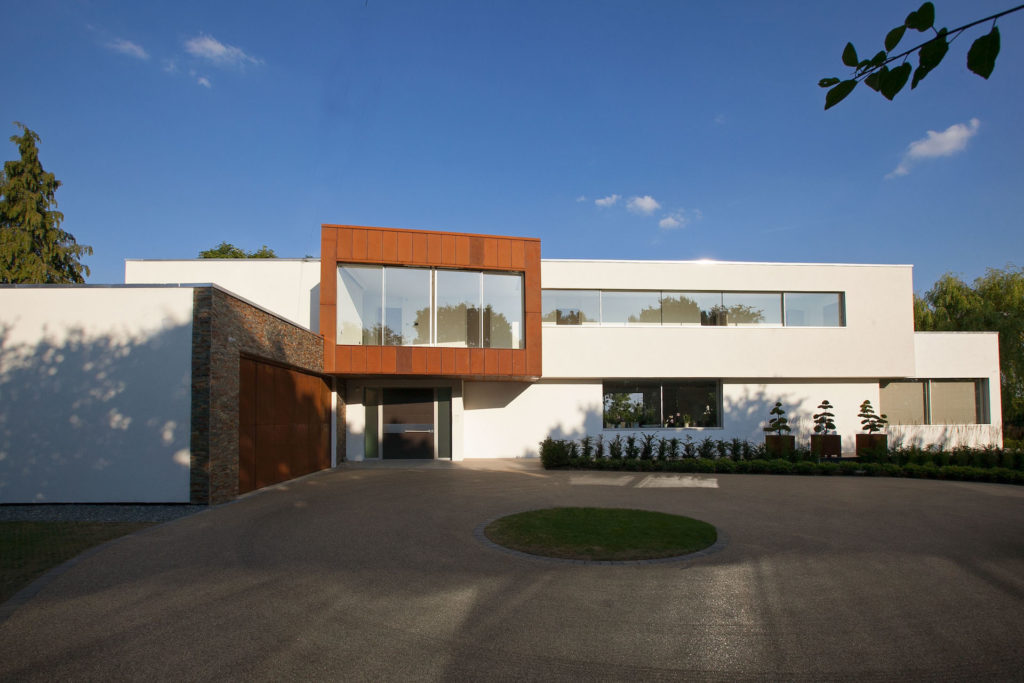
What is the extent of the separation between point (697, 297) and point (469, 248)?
27.8 ft

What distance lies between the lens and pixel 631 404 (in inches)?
830

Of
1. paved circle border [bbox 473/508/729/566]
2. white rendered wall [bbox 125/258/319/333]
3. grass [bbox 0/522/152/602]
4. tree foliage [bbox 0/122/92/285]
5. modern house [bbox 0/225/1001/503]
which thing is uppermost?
tree foliage [bbox 0/122/92/285]

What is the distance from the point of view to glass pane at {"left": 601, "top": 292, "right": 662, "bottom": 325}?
68.3 feet

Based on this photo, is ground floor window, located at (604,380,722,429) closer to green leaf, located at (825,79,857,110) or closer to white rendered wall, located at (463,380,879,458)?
white rendered wall, located at (463,380,879,458)

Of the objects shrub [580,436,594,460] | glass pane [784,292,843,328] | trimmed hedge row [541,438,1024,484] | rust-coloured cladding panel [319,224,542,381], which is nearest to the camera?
trimmed hedge row [541,438,1024,484]

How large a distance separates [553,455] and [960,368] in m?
16.1

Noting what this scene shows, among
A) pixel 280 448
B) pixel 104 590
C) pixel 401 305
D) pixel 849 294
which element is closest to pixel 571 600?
pixel 104 590

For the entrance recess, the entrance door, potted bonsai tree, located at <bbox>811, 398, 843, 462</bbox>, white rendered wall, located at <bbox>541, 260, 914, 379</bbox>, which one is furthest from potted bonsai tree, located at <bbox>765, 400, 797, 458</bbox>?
the entrance door

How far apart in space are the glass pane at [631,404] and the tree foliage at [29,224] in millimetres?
23687

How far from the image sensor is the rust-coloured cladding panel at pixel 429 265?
16.5m

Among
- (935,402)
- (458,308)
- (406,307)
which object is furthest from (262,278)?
(935,402)

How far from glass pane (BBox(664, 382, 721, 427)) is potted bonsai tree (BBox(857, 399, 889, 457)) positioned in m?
4.32

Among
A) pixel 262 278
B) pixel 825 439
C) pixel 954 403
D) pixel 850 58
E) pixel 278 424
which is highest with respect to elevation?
pixel 262 278

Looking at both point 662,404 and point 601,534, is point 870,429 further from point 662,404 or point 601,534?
point 601,534
